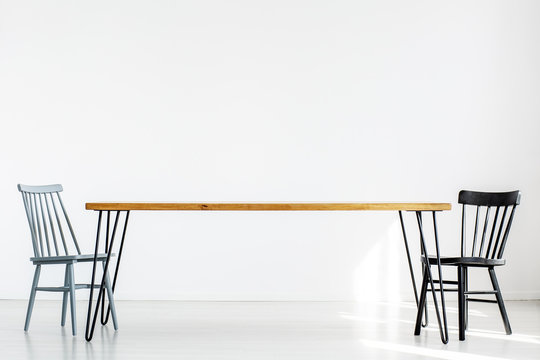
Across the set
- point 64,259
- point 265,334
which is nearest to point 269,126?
point 265,334

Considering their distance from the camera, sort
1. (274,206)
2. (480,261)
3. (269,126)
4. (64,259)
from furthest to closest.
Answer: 1. (269,126)
2. (64,259)
3. (480,261)
4. (274,206)

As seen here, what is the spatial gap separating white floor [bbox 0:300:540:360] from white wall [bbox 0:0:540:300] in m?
0.43

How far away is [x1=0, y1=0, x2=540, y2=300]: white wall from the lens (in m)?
5.05

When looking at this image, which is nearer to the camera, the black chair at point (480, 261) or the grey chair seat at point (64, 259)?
the black chair at point (480, 261)

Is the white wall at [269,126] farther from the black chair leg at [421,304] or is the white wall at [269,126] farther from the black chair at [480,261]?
the black chair leg at [421,304]

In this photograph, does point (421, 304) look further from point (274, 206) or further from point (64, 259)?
point (64, 259)

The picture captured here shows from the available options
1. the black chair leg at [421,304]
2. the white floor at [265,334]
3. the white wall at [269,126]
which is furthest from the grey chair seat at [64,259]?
the black chair leg at [421,304]

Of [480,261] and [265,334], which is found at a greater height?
[480,261]

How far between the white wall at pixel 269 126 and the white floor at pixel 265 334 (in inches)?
17.0

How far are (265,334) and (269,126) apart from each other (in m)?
1.94

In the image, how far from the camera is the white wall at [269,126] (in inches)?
199

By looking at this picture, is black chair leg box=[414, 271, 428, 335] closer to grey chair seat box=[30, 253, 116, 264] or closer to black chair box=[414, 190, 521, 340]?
black chair box=[414, 190, 521, 340]

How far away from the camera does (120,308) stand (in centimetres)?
454

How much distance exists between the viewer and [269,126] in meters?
5.09
